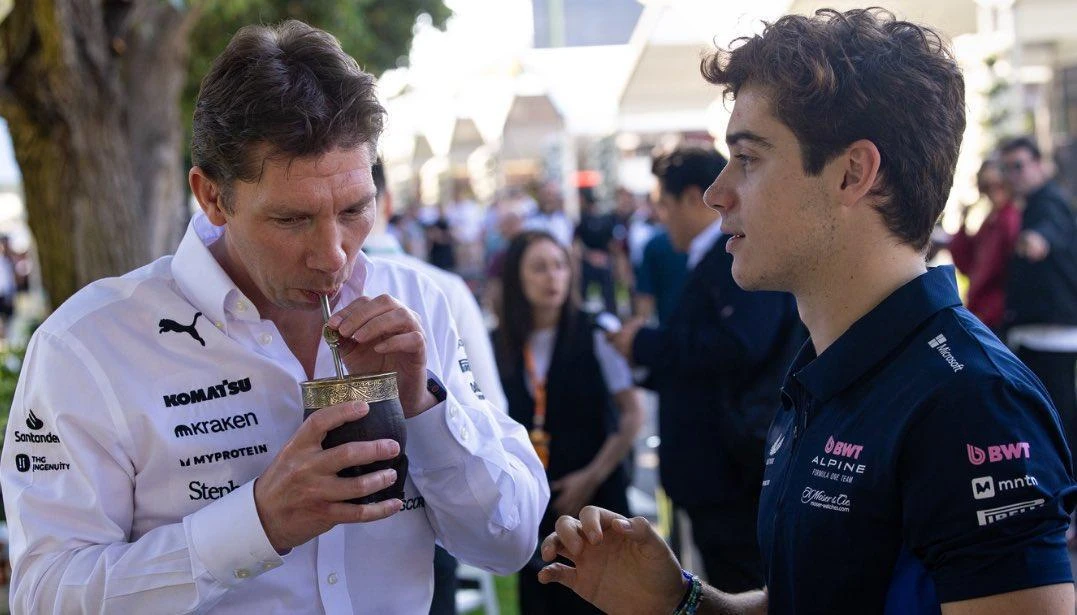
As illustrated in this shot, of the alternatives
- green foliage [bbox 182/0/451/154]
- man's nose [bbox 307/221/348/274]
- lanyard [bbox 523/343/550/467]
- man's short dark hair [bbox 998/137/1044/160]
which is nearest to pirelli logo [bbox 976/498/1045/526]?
man's nose [bbox 307/221/348/274]

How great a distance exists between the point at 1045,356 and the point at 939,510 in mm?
5795

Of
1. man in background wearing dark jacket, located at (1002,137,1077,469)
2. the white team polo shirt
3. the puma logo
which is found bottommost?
man in background wearing dark jacket, located at (1002,137,1077,469)

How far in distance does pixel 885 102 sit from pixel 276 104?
1055 mm

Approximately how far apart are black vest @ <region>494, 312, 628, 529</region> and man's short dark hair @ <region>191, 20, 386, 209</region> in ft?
9.12

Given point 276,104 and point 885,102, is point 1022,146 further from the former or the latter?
point 276,104

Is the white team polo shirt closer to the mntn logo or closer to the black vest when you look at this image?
the mntn logo

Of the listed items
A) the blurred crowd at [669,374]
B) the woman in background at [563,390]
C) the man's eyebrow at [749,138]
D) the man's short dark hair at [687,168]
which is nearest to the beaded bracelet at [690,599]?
the man's eyebrow at [749,138]

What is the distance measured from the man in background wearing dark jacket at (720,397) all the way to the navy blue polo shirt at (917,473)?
2.29m

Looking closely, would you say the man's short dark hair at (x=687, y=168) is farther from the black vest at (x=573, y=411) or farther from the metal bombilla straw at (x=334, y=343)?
the metal bombilla straw at (x=334, y=343)

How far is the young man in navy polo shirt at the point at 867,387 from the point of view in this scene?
1544 mm

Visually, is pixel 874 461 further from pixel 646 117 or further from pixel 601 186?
pixel 601 186

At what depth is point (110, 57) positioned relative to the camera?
4902 millimetres

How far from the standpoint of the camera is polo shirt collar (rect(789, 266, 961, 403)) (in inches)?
70.1

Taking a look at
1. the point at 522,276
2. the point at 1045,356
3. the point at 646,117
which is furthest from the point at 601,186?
the point at 522,276
